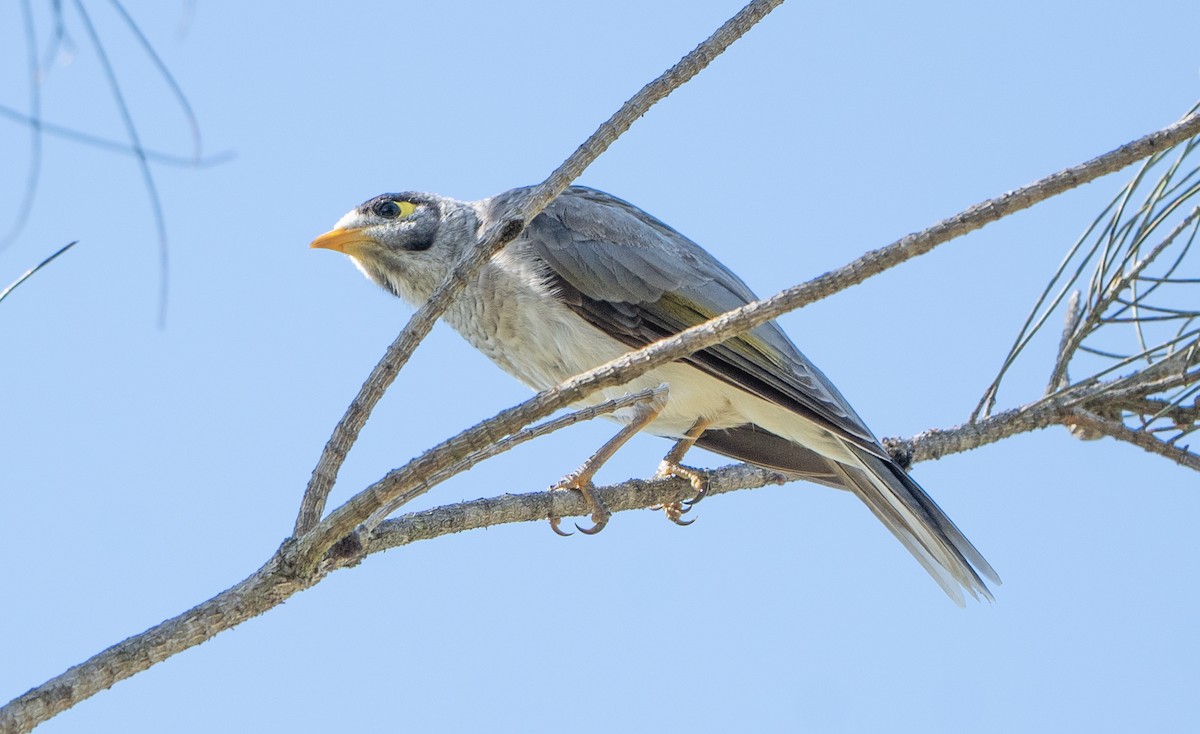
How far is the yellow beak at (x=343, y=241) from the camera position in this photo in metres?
6.35

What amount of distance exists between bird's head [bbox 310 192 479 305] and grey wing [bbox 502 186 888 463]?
0.69 m

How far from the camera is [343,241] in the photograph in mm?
6355

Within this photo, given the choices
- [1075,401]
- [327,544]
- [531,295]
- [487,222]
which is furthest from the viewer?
[487,222]

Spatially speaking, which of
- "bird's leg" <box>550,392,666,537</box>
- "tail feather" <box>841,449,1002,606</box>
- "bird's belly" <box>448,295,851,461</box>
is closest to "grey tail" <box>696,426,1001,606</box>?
"tail feather" <box>841,449,1002,606</box>

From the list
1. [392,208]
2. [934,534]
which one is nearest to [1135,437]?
[934,534]

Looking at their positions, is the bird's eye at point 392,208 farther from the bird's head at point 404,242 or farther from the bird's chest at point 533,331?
the bird's chest at point 533,331

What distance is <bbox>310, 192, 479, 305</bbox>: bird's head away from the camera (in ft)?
20.6

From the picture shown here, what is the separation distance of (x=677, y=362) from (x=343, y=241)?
2.15 m

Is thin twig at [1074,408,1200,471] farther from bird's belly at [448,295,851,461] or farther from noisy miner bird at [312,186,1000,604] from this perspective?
bird's belly at [448,295,851,461]

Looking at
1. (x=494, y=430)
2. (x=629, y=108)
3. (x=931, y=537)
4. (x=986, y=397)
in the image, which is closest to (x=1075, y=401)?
(x=986, y=397)

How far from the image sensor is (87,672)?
235 centimetres

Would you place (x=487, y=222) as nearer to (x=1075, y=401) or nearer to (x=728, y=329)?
(x=1075, y=401)

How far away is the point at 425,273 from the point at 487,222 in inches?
17.2

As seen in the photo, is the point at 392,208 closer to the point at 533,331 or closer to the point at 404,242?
the point at 404,242
